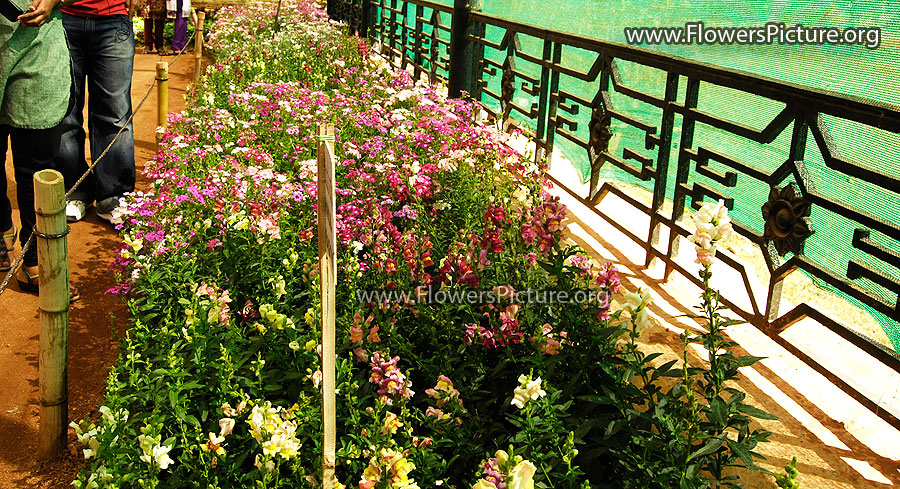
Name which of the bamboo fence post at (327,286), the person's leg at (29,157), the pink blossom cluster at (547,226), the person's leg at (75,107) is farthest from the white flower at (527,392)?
the person's leg at (75,107)

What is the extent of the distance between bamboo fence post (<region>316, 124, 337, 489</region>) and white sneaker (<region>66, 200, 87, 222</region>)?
380 centimetres

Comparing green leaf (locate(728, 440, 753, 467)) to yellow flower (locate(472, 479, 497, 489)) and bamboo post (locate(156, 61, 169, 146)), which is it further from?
bamboo post (locate(156, 61, 169, 146))

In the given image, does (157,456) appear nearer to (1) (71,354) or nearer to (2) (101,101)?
(1) (71,354)

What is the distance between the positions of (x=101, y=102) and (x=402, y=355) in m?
3.14

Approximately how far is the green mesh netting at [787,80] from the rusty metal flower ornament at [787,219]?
12cm

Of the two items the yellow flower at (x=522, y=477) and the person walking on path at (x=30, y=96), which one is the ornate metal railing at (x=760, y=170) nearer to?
the yellow flower at (x=522, y=477)

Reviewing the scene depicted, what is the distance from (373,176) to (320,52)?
5874mm

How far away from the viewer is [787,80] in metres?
4.12

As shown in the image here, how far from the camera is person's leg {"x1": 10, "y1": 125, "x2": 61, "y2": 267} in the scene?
4.39 m

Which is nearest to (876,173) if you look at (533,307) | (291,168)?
(533,307)

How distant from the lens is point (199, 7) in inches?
703

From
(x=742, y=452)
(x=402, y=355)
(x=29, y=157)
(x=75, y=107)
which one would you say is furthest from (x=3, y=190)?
(x=742, y=452)

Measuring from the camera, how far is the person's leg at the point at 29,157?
14.4ft

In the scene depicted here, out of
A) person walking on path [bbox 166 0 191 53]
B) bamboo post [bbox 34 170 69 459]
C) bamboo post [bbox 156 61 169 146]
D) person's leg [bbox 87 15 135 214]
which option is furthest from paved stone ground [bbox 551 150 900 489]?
person walking on path [bbox 166 0 191 53]
